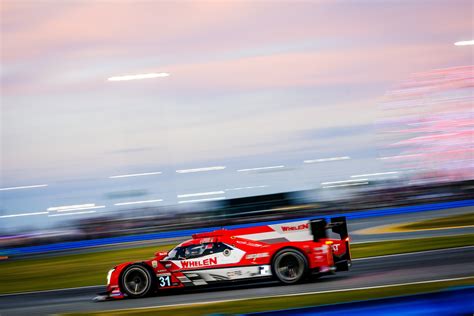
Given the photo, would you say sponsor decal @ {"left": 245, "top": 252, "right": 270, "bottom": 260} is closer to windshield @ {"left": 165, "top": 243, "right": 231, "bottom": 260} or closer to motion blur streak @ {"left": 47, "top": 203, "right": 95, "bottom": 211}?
windshield @ {"left": 165, "top": 243, "right": 231, "bottom": 260}

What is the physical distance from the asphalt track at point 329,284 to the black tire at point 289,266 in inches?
4.8

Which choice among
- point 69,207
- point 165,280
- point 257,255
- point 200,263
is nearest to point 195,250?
point 200,263

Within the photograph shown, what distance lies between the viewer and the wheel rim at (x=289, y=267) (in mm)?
7832

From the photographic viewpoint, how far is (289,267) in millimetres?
7906

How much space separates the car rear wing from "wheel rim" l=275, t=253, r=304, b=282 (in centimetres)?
40

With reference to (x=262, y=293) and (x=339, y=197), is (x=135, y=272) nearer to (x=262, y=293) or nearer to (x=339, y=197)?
(x=262, y=293)

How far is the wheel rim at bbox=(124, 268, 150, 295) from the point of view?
328 inches

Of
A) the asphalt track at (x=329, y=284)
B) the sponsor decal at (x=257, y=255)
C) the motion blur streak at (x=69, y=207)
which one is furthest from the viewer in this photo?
the motion blur streak at (x=69, y=207)

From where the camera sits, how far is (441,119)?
19.0m

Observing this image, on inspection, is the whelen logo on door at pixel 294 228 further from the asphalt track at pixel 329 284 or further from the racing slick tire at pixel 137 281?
the racing slick tire at pixel 137 281

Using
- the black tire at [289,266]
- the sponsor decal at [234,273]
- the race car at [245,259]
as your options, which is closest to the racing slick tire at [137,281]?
the race car at [245,259]

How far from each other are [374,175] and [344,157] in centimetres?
117

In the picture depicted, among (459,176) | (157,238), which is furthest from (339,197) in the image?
(157,238)

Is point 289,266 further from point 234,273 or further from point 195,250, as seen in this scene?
point 195,250
